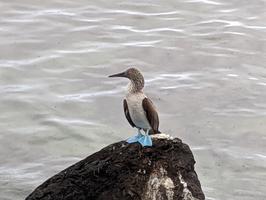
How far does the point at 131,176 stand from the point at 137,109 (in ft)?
2.63

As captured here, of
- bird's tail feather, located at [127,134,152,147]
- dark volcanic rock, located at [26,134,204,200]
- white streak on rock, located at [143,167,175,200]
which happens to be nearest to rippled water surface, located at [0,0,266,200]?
dark volcanic rock, located at [26,134,204,200]

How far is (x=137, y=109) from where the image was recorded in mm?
8977

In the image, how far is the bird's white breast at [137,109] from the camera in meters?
8.97

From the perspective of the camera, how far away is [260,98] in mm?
16062

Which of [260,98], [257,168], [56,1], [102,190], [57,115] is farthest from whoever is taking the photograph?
[56,1]

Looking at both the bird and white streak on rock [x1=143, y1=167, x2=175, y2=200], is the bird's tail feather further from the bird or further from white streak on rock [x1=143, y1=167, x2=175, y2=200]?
white streak on rock [x1=143, y1=167, x2=175, y2=200]

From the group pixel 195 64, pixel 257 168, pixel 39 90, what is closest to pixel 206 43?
pixel 195 64

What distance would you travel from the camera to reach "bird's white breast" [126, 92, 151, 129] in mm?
8969

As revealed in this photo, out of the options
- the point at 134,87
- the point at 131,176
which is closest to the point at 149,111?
the point at 134,87

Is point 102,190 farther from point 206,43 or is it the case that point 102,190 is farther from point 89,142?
point 206,43

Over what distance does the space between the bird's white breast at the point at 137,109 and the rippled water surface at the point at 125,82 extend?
3549mm

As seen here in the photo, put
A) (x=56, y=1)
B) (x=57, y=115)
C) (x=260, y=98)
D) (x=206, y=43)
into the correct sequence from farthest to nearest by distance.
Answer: (x=56, y=1), (x=206, y=43), (x=260, y=98), (x=57, y=115)

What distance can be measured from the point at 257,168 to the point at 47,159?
3741 mm

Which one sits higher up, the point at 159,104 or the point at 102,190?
the point at 102,190
